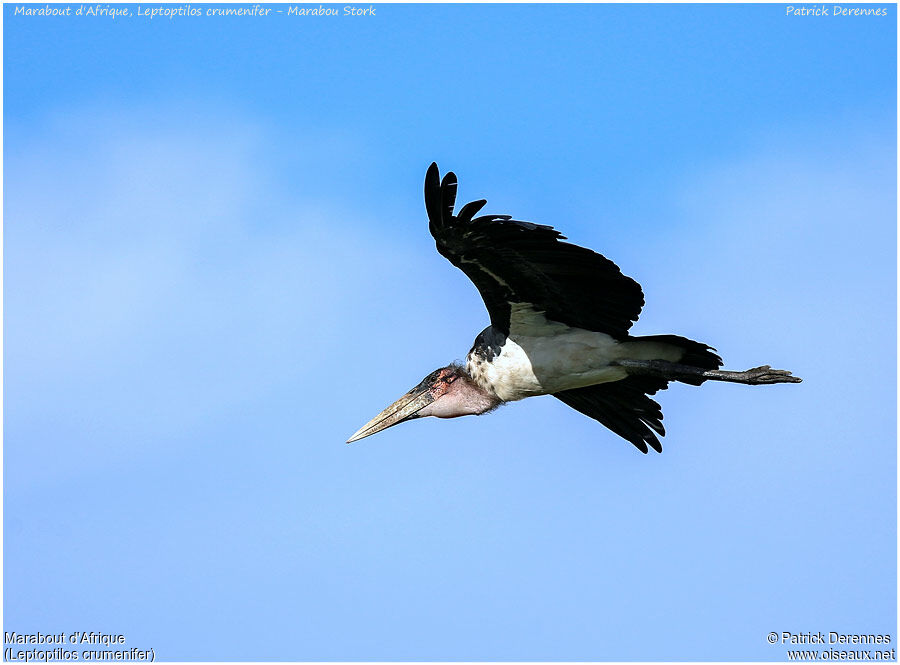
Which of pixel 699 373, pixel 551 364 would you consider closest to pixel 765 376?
pixel 699 373

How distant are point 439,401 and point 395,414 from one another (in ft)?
2.55

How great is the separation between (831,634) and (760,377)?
125 inches

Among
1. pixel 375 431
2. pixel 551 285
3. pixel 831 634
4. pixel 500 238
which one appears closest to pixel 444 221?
pixel 500 238

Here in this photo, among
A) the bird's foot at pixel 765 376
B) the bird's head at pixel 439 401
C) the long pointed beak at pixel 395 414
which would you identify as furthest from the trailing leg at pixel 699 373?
the long pointed beak at pixel 395 414

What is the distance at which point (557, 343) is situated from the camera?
14.6m

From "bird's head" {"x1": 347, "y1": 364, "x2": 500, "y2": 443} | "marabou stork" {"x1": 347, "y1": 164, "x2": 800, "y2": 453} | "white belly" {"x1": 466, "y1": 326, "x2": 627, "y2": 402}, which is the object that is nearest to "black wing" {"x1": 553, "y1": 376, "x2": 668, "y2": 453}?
"marabou stork" {"x1": 347, "y1": 164, "x2": 800, "y2": 453}

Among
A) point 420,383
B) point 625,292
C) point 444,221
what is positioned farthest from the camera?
point 420,383

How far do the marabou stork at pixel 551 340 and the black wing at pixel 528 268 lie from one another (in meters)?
0.01

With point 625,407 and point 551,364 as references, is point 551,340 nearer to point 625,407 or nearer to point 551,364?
point 551,364

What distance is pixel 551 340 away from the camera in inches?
577

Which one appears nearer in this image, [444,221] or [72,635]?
[444,221]

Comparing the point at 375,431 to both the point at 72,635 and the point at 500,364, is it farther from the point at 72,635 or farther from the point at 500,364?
the point at 72,635

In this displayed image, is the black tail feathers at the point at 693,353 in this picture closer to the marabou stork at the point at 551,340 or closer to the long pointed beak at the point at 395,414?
the marabou stork at the point at 551,340

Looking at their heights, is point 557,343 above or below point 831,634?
above
